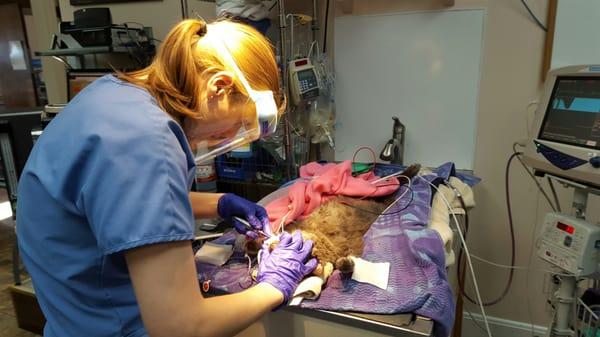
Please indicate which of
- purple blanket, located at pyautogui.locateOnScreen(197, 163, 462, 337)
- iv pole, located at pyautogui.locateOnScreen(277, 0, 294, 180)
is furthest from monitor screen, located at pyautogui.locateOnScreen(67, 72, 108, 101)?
purple blanket, located at pyautogui.locateOnScreen(197, 163, 462, 337)

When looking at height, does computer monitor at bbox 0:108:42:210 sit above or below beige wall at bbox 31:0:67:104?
below

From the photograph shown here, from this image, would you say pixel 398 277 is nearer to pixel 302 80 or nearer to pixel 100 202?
pixel 100 202

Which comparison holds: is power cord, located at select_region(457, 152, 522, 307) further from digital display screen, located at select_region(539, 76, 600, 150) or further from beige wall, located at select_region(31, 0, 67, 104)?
beige wall, located at select_region(31, 0, 67, 104)

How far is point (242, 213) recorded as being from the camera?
1160 mm

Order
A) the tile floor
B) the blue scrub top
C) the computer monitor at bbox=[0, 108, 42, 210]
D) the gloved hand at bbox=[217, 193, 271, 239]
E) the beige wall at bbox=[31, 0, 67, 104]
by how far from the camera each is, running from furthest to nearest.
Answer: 1. the beige wall at bbox=[31, 0, 67, 104]
2. the tile floor
3. the computer monitor at bbox=[0, 108, 42, 210]
4. the gloved hand at bbox=[217, 193, 271, 239]
5. the blue scrub top

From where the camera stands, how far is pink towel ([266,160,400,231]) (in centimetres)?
124

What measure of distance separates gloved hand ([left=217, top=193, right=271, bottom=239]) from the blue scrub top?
1.31 ft

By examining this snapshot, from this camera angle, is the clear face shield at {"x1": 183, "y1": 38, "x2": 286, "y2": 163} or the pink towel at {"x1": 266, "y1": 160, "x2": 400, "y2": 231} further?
the pink towel at {"x1": 266, "y1": 160, "x2": 400, "y2": 231}

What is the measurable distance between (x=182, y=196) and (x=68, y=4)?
2468mm

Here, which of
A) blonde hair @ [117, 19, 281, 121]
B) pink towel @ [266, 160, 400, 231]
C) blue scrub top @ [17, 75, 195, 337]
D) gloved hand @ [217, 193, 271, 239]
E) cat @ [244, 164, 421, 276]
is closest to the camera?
blue scrub top @ [17, 75, 195, 337]

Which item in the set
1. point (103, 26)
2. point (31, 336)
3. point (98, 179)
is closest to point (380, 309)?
point (98, 179)

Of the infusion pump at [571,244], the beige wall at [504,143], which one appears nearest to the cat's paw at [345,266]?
Result: the infusion pump at [571,244]

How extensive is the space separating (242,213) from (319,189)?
1.02ft

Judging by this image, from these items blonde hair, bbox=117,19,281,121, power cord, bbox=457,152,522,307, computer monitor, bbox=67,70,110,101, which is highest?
blonde hair, bbox=117,19,281,121
